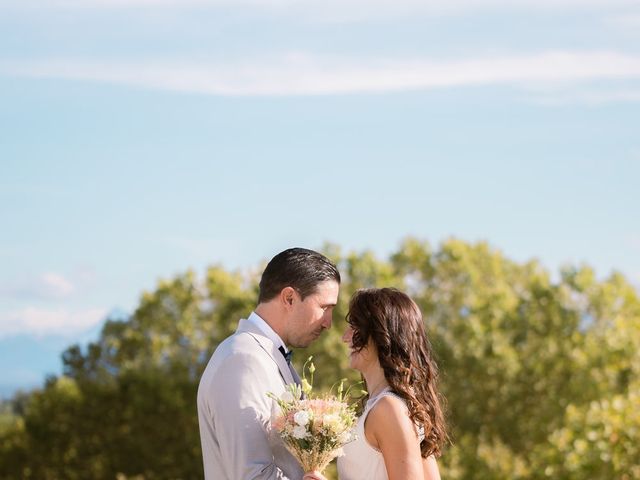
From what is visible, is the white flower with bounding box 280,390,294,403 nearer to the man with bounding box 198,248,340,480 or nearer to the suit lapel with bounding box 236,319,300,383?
the man with bounding box 198,248,340,480

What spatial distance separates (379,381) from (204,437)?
82cm

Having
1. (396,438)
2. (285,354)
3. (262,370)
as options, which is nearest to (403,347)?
(396,438)

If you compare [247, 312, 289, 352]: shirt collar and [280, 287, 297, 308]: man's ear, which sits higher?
[280, 287, 297, 308]: man's ear

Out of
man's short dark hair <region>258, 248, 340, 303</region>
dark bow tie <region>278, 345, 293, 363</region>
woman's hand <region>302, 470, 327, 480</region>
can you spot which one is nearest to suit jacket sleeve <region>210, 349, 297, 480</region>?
woman's hand <region>302, 470, 327, 480</region>

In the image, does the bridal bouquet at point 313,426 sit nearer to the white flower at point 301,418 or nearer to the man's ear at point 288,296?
the white flower at point 301,418

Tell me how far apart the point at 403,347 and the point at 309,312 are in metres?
0.45

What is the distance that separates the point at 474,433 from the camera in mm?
24172

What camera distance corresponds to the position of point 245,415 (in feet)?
15.2

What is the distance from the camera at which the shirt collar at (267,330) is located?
493 centimetres

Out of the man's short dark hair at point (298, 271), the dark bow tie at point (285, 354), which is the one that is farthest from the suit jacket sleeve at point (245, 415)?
the man's short dark hair at point (298, 271)

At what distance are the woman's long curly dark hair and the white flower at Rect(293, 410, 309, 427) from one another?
21.4 inches

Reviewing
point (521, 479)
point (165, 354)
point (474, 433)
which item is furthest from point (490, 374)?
point (165, 354)

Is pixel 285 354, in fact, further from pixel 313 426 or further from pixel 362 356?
pixel 313 426

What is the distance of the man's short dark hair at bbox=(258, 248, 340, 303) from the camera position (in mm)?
4906
